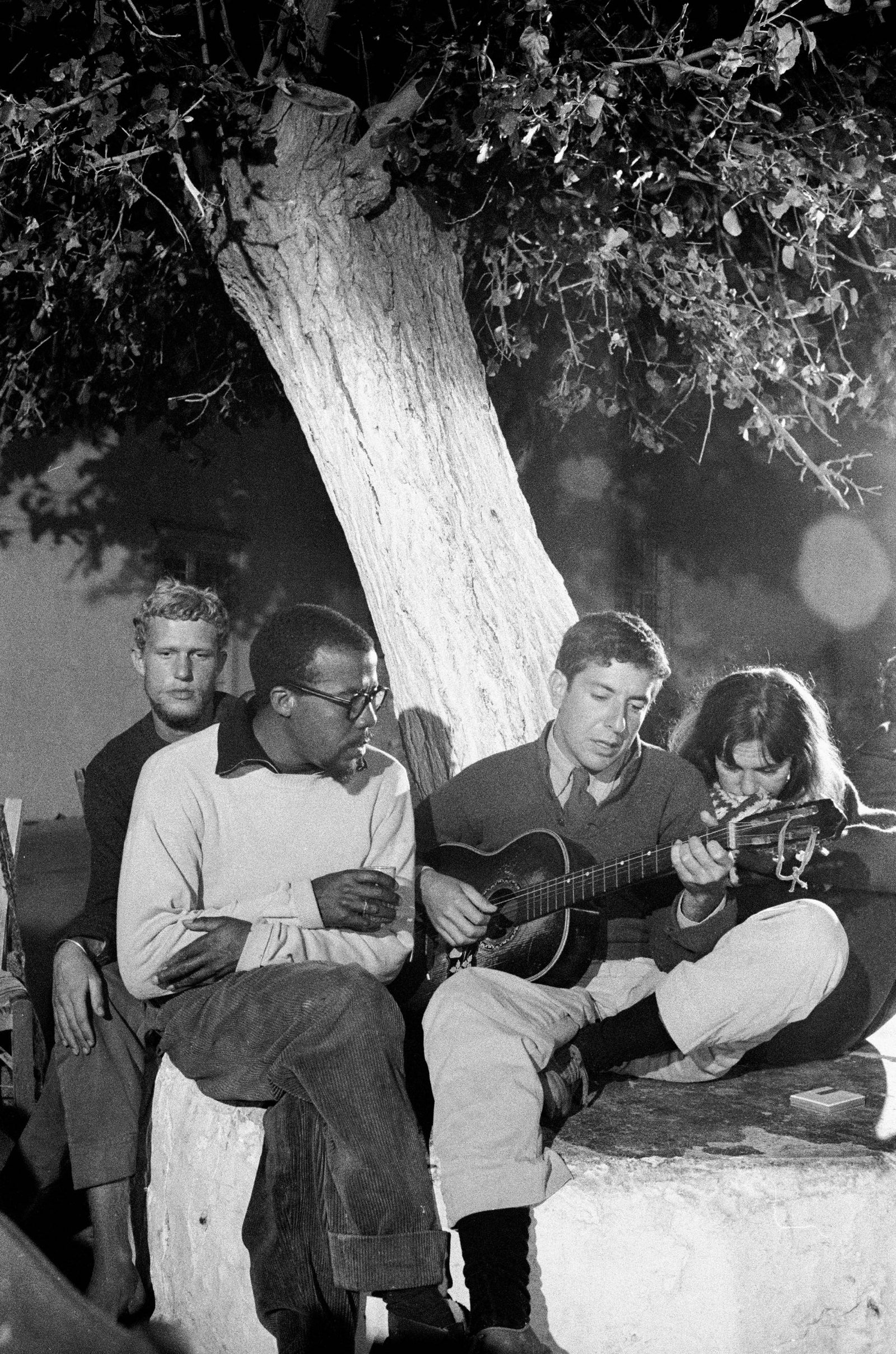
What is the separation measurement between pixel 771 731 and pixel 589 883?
0.87 m

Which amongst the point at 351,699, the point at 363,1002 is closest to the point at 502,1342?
the point at 363,1002

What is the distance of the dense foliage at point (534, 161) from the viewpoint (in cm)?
486

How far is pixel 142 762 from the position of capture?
3.83 metres

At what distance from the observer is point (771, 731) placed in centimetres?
378

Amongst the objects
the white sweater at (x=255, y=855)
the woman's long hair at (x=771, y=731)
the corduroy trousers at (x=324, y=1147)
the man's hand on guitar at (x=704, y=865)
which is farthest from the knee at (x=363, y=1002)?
the woman's long hair at (x=771, y=731)

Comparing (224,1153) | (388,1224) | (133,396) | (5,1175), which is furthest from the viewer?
(133,396)

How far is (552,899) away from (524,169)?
11.7 ft

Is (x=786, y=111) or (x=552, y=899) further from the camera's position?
(x=786, y=111)

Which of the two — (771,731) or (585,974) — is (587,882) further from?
(771,731)

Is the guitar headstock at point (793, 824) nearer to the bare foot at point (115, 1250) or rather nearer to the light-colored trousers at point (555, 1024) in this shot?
the light-colored trousers at point (555, 1024)

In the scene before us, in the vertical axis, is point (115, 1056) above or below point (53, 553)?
below

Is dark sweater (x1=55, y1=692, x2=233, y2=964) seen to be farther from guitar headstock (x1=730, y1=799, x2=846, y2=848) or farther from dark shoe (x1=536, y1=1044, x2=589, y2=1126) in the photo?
guitar headstock (x1=730, y1=799, x2=846, y2=848)

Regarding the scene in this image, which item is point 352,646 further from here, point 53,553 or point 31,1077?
point 53,553

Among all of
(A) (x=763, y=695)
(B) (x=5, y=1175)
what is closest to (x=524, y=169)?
(A) (x=763, y=695)
